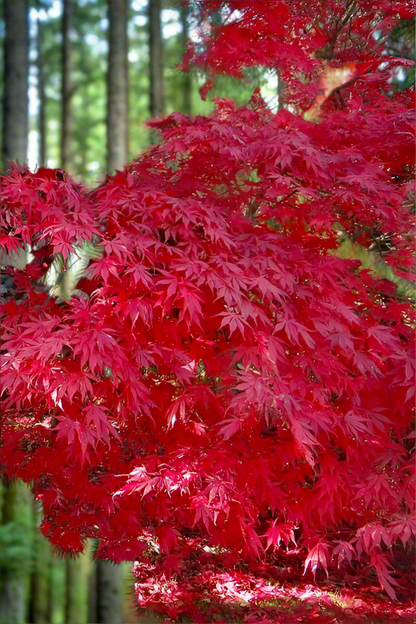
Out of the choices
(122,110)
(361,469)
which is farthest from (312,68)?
(122,110)

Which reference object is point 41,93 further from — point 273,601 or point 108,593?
point 273,601

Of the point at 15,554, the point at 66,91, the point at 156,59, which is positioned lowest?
the point at 15,554

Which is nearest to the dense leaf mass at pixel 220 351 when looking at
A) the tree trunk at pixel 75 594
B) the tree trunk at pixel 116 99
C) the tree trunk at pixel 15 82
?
the tree trunk at pixel 15 82

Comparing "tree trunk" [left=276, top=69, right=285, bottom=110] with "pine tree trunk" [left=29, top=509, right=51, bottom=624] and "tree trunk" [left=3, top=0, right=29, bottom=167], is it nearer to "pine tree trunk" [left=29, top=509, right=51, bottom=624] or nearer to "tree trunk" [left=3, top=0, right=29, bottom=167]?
"tree trunk" [left=3, top=0, right=29, bottom=167]

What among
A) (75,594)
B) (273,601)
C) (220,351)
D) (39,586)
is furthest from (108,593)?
(220,351)

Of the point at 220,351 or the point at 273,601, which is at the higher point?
the point at 220,351

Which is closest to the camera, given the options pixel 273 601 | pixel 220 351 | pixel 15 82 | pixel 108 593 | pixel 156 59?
pixel 220 351

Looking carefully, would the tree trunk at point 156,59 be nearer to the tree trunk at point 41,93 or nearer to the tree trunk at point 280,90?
the tree trunk at point 41,93

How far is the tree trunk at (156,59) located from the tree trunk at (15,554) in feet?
10.7

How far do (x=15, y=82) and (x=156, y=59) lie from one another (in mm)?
2152

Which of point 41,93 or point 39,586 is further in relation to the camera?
point 41,93

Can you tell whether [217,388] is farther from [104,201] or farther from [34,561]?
[34,561]

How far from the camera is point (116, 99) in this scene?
4.11 metres

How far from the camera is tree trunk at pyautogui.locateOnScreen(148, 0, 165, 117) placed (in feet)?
16.0
